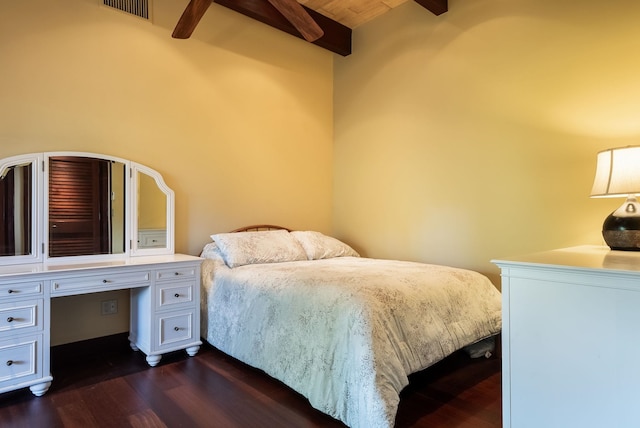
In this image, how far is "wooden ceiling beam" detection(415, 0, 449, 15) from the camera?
319 centimetres

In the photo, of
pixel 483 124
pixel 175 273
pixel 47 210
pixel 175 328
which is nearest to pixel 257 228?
pixel 175 273

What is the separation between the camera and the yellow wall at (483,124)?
8.25ft

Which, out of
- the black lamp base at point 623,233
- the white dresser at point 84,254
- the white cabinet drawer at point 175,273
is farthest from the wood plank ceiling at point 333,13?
the black lamp base at point 623,233

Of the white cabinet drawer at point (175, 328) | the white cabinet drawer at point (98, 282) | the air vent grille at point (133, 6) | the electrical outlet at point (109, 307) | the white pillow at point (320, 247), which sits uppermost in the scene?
the air vent grille at point (133, 6)

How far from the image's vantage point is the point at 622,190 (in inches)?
77.2

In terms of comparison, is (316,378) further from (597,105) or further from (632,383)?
(597,105)

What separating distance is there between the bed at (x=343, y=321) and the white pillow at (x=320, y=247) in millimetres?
500

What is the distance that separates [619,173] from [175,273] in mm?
2866

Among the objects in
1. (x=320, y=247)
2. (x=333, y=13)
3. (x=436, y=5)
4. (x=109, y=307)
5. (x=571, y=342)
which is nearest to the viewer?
(x=571, y=342)

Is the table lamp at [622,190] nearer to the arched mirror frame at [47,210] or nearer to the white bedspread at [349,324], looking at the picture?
the white bedspread at [349,324]

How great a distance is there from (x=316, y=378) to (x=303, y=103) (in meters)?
3.07

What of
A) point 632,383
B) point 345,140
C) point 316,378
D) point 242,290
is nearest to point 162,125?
point 242,290

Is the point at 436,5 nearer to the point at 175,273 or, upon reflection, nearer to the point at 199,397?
the point at 175,273

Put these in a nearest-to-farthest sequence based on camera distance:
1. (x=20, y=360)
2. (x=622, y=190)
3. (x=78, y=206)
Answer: (x=622, y=190) → (x=20, y=360) → (x=78, y=206)
